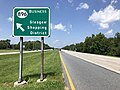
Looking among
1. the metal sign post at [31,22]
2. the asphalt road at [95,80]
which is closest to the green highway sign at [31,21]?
the metal sign post at [31,22]

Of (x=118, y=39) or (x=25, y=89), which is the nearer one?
(x=25, y=89)

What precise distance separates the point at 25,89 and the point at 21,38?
139 inches

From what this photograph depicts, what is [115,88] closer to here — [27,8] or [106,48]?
[27,8]

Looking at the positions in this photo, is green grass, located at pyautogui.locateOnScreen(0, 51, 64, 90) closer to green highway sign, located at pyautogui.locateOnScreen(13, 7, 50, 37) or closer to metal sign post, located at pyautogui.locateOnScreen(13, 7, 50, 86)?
metal sign post, located at pyautogui.locateOnScreen(13, 7, 50, 86)

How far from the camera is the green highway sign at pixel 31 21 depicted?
11789mm

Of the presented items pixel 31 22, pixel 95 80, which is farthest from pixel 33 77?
pixel 95 80

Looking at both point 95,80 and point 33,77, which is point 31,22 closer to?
point 33,77

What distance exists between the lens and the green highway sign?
38.7 feet

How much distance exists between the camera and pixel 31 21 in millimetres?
11906

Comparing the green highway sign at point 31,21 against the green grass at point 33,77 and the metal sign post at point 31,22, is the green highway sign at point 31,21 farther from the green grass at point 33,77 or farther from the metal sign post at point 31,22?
the green grass at point 33,77

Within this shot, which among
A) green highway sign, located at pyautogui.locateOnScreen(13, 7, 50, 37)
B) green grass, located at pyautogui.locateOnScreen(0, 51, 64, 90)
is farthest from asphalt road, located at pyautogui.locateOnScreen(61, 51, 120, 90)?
green highway sign, located at pyautogui.locateOnScreen(13, 7, 50, 37)

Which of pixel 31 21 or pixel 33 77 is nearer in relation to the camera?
pixel 31 21

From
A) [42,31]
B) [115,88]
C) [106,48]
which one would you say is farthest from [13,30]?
[106,48]

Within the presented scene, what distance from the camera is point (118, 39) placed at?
99.0 metres
